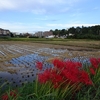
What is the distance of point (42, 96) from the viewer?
3664 millimetres

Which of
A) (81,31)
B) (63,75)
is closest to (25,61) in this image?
(63,75)

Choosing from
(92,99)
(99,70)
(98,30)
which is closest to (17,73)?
(99,70)

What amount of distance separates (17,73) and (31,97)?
530 cm

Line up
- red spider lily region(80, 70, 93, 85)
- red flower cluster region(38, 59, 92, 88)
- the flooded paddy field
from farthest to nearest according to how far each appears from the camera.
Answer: the flooded paddy field, red spider lily region(80, 70, 93, 85), red flower cluster region(38, 59, 92, 88)

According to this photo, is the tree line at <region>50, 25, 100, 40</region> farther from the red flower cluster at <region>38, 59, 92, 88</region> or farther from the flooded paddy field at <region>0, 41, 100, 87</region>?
the red flower cluster at <region>38, 59, 92, 88</region>

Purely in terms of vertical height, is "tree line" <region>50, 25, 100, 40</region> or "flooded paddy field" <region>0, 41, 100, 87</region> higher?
"flooded paddy field" <region>0, 41, 100, 87</region>

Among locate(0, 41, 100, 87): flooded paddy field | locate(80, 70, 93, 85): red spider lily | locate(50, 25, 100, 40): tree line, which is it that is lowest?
locate(50, 25, 100, 40): tree line

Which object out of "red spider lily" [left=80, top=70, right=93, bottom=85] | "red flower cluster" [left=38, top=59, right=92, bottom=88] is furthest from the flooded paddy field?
"red spider lily" [left=80, top=70, right=93, bottom=85]

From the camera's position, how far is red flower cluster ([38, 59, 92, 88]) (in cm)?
377

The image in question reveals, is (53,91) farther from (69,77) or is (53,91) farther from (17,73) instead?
(17,73)

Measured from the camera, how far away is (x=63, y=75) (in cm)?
391

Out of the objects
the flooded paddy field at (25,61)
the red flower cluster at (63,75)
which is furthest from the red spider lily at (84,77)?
the flooded paddy field at (25,61)

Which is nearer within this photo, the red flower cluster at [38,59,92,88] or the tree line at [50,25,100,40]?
the red flower cluster at [38,59,92,88]

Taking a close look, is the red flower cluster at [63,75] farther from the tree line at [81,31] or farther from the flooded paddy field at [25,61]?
the tree line at [81,31]
